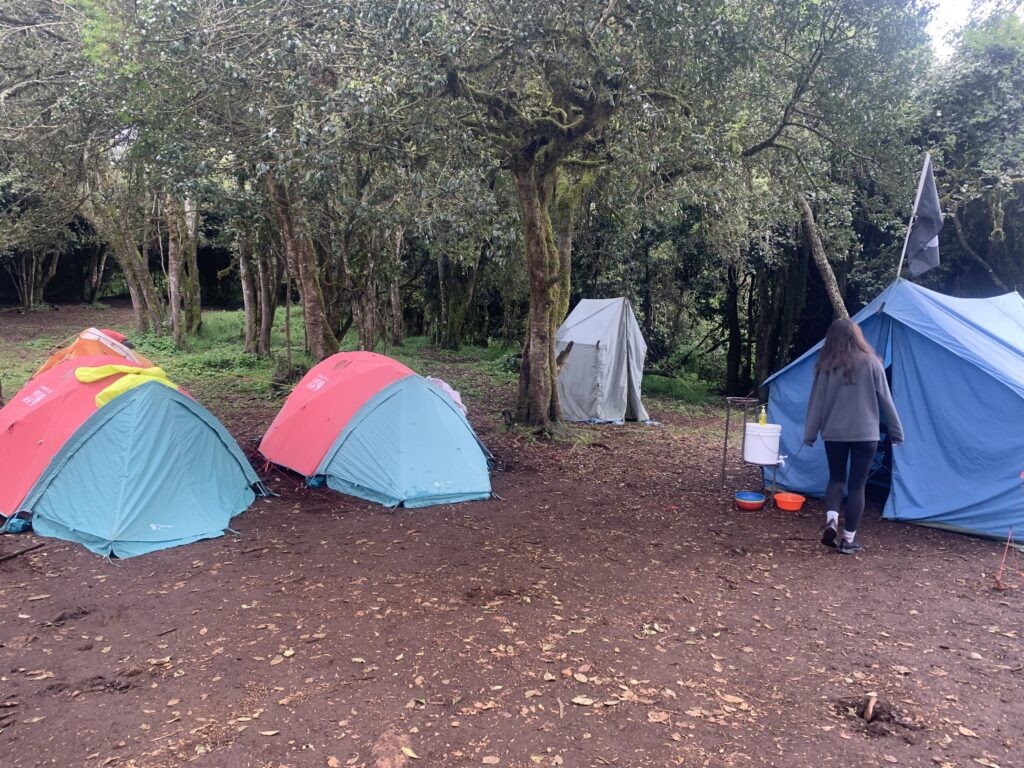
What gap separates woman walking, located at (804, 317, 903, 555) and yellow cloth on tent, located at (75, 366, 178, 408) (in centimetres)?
537

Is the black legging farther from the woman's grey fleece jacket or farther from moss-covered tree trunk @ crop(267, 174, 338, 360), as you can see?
moss-covered tree trunk @ crop(267, 174, 338, 360)

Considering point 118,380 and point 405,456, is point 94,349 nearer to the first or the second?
point 118,380

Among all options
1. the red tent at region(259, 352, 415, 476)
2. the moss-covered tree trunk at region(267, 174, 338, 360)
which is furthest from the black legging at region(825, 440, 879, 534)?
the moss-covered tree trunk at region(267, 174, 338, 360)

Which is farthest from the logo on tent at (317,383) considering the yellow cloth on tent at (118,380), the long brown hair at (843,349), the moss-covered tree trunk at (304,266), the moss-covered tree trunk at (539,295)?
the long brown hair at (843,349)

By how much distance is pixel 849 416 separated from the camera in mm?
5332

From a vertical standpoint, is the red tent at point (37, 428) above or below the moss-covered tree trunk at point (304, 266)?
below

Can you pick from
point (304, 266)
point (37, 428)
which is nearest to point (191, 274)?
point (304, 266)

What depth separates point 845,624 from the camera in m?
4.18

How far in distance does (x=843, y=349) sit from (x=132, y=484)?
555 cm

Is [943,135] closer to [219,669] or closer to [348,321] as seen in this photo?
[348,321]

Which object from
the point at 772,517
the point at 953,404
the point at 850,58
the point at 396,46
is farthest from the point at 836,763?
the point at 850,58

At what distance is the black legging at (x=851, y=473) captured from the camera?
17.3ft

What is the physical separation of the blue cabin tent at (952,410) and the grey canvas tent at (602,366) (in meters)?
4.76

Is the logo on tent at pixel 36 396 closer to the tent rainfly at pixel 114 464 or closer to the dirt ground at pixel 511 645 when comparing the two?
the tent rainfly at pixel 114 464
